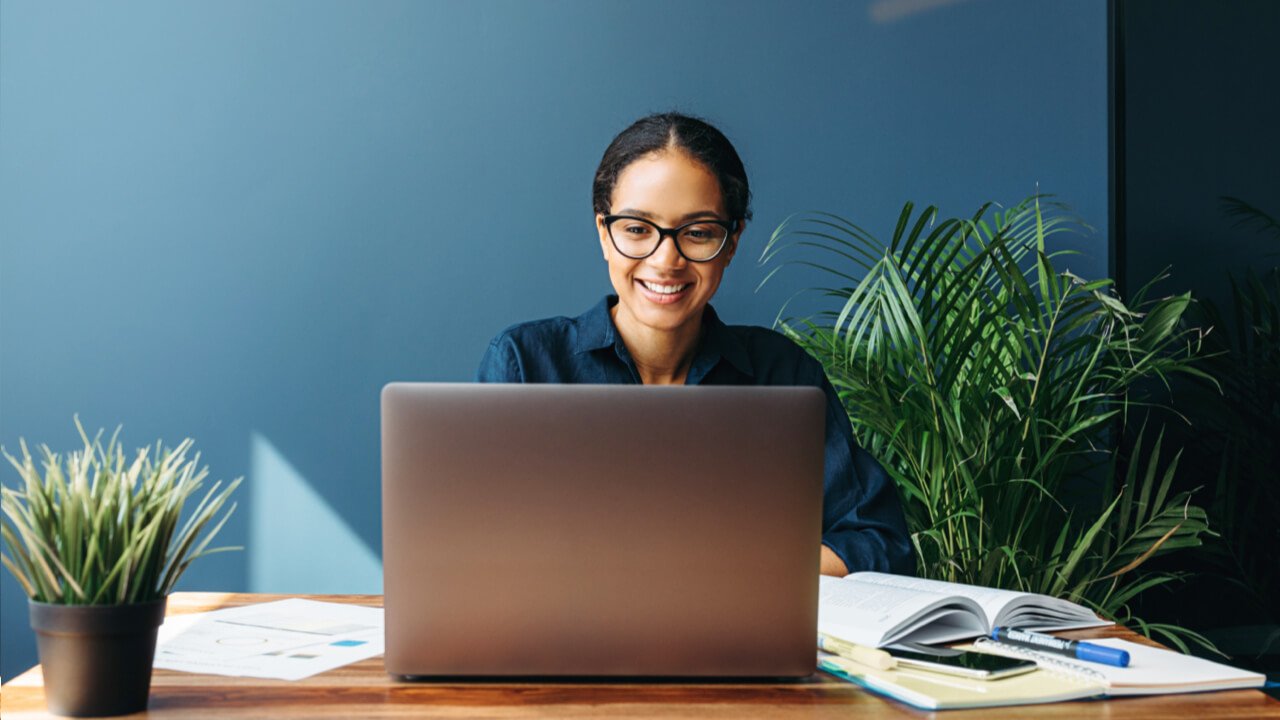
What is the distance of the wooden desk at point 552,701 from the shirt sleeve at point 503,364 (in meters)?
0.89

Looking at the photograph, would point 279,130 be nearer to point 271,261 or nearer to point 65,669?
point 271,261

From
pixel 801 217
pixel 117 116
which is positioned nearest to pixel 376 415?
pixel 117 116

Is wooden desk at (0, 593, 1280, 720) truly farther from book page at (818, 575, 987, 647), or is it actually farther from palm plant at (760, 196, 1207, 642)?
palm plant at (760, 196, 1207, 642)

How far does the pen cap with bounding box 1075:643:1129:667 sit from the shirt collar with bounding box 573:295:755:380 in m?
0.94

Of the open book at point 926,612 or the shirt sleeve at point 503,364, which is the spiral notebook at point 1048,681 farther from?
the shirt sleeve at point 503,364

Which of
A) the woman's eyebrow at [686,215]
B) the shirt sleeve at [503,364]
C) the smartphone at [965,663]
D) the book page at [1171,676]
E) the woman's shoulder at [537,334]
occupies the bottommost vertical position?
the book page at [1171,676]

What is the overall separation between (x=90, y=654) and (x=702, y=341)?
127cm

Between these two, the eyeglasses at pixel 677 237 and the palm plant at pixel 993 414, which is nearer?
the eyeglasses at pixel 677 237

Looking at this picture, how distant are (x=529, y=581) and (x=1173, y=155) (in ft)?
8.24

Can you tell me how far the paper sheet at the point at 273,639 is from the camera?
107cm

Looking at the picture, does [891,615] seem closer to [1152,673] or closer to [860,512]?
[1152,673]

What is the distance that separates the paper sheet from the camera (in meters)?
1.07

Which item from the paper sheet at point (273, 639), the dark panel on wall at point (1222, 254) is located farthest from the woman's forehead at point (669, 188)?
the dark panel on wall at point (1222, 254)

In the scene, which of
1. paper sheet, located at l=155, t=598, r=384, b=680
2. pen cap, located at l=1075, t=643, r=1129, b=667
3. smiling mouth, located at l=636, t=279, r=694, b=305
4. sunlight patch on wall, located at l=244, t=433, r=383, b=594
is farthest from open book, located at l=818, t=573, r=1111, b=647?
sunlight patch on wall, located at l=244, t=433, r=383, b=594
